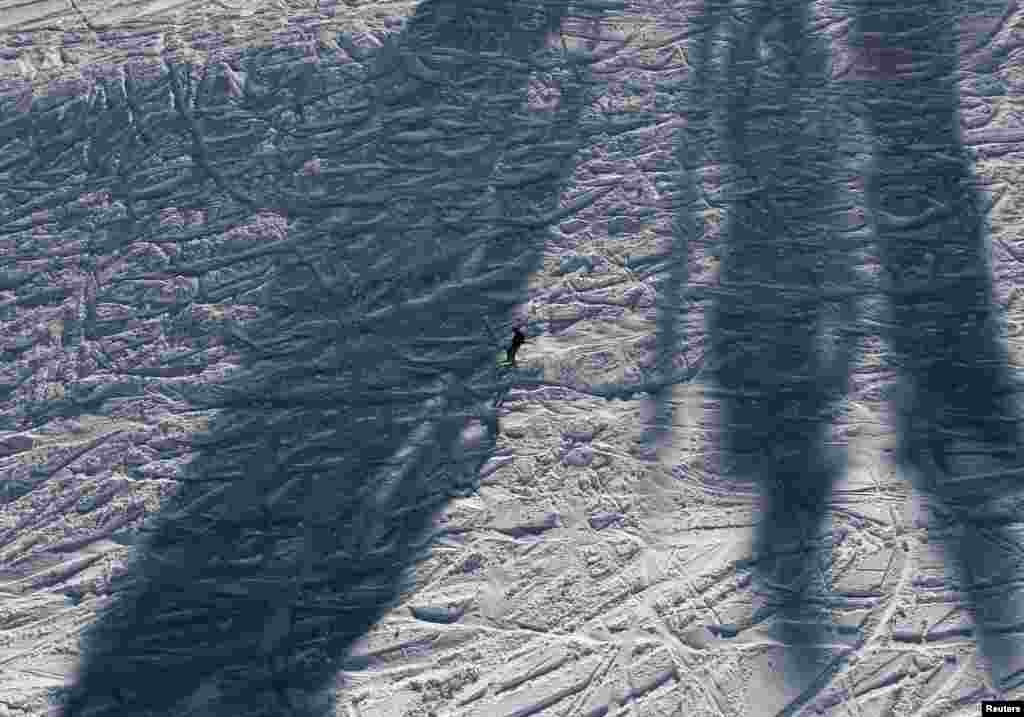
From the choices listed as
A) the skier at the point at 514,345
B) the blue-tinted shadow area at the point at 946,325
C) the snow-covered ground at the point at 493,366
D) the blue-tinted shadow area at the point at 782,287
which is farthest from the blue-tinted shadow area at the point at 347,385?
the blue-tinted shadow area at the point at 946,325

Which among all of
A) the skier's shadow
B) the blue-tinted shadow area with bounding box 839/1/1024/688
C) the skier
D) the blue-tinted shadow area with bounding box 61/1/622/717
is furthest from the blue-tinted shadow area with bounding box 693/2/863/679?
the blue-tinted shadow area with bounding box 61/1/622/717

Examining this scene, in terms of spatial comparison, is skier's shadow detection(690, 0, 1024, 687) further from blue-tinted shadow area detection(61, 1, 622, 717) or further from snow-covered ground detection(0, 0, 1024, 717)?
blue-tinted shadow area detection(61, 1, 622, 717)

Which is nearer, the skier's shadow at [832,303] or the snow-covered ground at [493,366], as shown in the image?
the snow-covered ground at [493,366]

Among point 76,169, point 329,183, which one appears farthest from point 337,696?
point 76,169

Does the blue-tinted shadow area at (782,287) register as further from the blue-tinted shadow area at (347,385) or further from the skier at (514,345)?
the blue-tinted shadow area at (347,385)

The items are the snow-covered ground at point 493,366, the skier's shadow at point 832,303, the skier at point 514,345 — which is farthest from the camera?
the skier at point 514,345

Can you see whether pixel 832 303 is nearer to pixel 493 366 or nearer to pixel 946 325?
pixel 946 325
